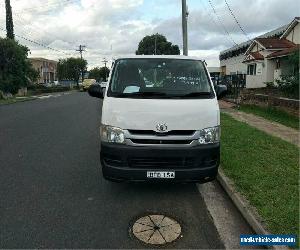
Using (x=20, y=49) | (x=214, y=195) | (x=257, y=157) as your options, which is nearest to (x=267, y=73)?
(x=20, y=49)

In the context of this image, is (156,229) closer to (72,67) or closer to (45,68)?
(72,67)

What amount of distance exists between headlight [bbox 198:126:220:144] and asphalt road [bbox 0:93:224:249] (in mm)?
953

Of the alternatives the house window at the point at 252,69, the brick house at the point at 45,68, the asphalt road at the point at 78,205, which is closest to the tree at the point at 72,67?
the brick house at the point at 45,68

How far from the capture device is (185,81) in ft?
19.5

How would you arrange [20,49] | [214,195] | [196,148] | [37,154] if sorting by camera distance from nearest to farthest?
[196,148] → [214,195] → [37,154] → [20,49]

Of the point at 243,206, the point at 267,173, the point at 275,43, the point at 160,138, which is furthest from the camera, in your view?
the point at 275,43

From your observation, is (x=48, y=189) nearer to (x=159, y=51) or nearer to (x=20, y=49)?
(x=20, y=49)

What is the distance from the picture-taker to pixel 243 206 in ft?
16.1

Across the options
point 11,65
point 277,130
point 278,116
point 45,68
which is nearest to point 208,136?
point 277,130

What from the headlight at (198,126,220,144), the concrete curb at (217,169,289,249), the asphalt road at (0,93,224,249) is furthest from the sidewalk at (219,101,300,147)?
the asphalt road at (0,93,224,249)

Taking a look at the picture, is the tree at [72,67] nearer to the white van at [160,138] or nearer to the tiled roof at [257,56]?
the tiled roof at [257,56]

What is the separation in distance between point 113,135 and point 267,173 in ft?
9.36

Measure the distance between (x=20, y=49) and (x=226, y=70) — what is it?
129ft

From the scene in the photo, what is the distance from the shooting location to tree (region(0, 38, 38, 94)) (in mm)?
32131
